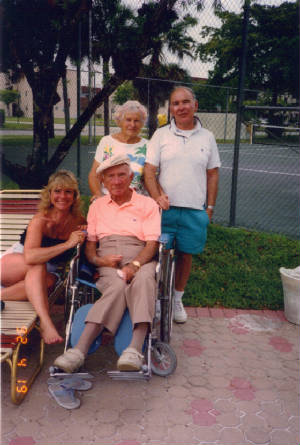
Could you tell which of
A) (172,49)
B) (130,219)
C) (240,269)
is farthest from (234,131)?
(130,219)

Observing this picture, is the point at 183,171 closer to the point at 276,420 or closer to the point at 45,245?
the point at 45,245

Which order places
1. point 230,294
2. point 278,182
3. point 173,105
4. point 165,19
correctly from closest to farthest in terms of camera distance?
point 173,105, point 230,294, point 165,19, point 278,182

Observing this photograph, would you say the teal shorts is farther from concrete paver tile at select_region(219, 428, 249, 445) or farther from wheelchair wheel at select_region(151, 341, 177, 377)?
concrete paver tile at select_region(219, 428, 249, 445)

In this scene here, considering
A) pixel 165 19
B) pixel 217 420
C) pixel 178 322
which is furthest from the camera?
pixel 165 19

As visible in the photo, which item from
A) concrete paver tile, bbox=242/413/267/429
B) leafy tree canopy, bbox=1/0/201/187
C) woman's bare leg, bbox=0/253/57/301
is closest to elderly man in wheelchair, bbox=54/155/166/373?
woman's bare leg, bbox=0/253/57/301

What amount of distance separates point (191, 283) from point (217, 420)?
2063mm

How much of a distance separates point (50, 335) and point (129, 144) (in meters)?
1.64

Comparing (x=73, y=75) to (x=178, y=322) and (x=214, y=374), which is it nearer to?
(x=178, y=322)

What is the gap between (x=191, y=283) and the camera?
4.63m

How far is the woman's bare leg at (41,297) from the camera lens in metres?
2.95

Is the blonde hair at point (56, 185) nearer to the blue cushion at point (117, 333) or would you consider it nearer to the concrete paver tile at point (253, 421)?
the blue cushion at point (117, 333)

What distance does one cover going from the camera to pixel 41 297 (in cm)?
308

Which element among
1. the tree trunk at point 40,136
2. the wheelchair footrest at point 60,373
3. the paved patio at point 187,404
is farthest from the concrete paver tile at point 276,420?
the tree trunk at point 40,136

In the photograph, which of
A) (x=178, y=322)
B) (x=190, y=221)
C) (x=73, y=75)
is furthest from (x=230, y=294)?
(x=73, y=75)
